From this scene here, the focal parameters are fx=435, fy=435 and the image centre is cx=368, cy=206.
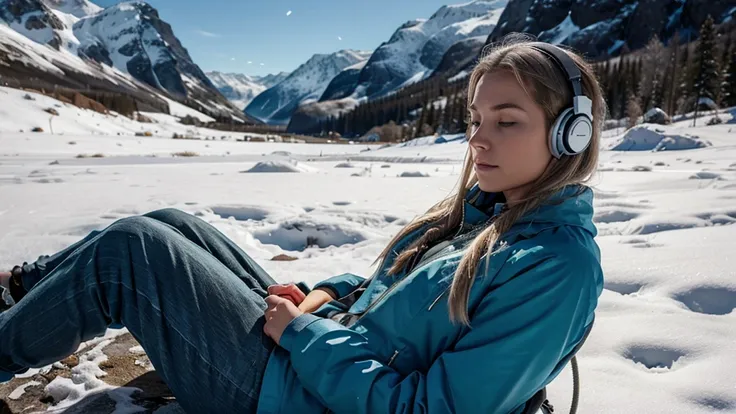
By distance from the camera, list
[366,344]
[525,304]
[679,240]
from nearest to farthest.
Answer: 1. [525,304]
2. [366,344]
3. [679,240]

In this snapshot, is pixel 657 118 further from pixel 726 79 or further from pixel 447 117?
pixel 447 117

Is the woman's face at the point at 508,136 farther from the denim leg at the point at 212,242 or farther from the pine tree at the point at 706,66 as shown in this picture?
the pine tree at the point at 706,66

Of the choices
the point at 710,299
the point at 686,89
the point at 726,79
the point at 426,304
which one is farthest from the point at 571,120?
the point at 726,79

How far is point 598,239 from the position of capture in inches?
175

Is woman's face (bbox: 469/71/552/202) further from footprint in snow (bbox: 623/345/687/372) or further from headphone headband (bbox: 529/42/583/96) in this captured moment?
footprint in snow (bbox: 623/345/687/372)

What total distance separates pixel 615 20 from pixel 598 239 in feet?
412

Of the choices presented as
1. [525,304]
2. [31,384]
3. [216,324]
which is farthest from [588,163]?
[31,384]

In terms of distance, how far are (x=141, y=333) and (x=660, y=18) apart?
12279 cm

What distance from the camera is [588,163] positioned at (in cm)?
150

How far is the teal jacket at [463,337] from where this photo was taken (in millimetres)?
1160

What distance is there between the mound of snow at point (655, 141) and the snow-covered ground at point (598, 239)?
10.4 metres

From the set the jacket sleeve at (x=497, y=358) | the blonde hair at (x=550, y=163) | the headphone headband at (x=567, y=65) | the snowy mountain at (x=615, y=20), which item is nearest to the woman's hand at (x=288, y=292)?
the jacket sleeve at (x=497, y=358)

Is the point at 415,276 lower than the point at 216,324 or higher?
higher

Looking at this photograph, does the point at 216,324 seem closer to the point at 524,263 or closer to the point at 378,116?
the point at 524,263
